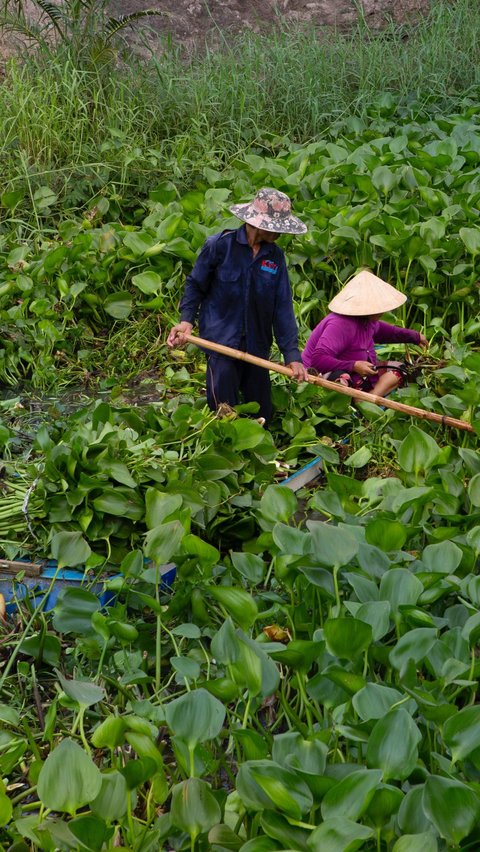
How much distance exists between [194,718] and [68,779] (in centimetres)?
26

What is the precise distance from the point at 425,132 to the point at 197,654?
458 centimetres

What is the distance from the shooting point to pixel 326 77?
6.85 metres

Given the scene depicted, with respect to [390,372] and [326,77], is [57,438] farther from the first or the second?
[326,77]

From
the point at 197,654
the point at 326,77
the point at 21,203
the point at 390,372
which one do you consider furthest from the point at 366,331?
the point at 326,77

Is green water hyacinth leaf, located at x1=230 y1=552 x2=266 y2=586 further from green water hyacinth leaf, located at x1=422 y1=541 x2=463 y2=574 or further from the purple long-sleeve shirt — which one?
the purple long-sleeve shirt

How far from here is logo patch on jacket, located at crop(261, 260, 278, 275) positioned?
3.84 metres

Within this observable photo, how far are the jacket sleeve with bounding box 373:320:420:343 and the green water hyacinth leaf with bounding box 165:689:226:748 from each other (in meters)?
2.59

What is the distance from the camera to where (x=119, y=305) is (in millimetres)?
4988

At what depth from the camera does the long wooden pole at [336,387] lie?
142 inches

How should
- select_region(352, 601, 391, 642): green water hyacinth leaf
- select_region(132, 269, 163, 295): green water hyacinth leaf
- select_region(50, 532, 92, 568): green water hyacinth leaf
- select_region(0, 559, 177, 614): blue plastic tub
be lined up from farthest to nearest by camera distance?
select_region(132, 269, 163, 295): green water hyacinth leaf, select_region(0, 559, 177, 614): blue plastic tub, select_region(50, 532, 92, 568): green water hyacinth leaf, select_region(352, 601, 391, 642): green water hyacinth leaf

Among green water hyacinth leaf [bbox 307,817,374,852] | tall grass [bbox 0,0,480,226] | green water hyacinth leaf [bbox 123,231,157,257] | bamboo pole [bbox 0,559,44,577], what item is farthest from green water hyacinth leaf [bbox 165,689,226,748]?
tall grass [bbox 0,0,480,226]

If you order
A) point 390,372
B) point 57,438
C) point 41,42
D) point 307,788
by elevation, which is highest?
point 41,42

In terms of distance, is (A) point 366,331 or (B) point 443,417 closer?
(B) point 443,417

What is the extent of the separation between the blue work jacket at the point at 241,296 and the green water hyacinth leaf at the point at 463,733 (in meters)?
2.13
